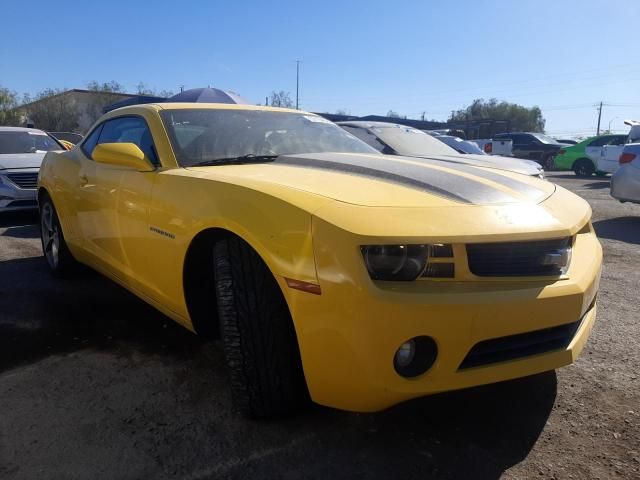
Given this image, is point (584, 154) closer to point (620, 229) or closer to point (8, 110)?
point (620, 229)

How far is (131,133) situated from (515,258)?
259 cm

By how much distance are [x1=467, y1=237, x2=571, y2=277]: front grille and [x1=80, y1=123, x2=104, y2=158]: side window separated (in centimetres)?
311

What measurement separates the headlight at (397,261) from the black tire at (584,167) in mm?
17226

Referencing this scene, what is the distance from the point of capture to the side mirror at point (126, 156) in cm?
272

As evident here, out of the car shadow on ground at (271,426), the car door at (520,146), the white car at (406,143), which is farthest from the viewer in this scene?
the car door at (520,146)

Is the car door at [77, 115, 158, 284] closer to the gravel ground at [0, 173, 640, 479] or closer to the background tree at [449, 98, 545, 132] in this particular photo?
the gravel ground at [0, 173, 640, 479]

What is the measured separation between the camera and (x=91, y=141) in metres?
3.97

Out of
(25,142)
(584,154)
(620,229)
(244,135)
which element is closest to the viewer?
(244,135)

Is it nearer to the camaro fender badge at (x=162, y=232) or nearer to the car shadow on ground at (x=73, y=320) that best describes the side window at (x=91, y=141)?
the car shadow on ground at (x=73, y=320)

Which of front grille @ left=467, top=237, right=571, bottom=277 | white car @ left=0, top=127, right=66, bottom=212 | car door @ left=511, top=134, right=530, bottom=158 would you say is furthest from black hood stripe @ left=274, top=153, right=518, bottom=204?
car door @ left=511, top=134, right=530, bottom=158

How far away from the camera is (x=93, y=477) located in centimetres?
185

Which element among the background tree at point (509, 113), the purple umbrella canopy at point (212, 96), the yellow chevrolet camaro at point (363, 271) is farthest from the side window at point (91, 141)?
the background tree at point (509, 113)

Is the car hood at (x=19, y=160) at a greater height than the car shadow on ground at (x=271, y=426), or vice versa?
the car hood at (x=19, y=160)

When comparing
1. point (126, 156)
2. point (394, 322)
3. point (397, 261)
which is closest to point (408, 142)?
point (126, 156)
